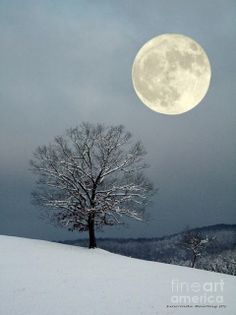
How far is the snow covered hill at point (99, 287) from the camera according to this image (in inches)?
675

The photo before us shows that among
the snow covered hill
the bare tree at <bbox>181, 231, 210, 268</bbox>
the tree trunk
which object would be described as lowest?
the snow covered hill

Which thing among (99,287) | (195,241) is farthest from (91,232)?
(195,241)

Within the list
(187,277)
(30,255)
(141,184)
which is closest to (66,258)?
(30,255)

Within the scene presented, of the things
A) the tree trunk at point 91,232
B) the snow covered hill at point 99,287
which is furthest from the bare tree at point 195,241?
the snow covered hill at point 99,287

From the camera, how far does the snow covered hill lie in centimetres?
1716

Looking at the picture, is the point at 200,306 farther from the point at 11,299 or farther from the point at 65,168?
the point at 65,168

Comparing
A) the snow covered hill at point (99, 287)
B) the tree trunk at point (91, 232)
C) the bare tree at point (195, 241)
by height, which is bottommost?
the snow covered hill at point (99, 287)

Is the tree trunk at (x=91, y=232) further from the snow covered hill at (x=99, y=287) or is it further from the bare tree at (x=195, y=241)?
the bare tree at (x=195, y=241)

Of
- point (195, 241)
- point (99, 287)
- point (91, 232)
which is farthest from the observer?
point (195, 241)

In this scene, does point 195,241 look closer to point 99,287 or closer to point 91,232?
point 91,232

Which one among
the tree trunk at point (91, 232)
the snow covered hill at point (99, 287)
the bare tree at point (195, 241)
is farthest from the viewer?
the bare tree at point (195, 241)

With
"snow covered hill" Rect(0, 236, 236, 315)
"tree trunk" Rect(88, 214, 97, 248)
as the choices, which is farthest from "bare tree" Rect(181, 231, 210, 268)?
"snow covered hill" Rect(0, 236, 236, 315)

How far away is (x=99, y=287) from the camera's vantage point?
20938mm

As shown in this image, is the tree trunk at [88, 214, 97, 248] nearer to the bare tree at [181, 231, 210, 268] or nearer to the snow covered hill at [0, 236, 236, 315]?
the snow covered hill at [0, 236, 236, 315]
